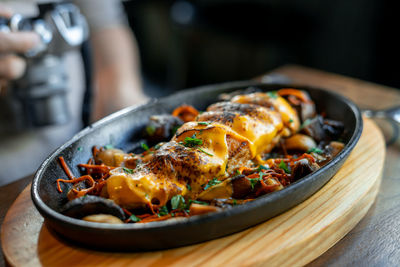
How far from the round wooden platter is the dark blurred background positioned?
3.79m

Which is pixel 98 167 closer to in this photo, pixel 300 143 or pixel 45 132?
pixel 300 143

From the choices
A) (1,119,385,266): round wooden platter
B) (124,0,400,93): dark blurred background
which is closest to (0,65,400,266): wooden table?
(1,119,385,266): round wooden platter

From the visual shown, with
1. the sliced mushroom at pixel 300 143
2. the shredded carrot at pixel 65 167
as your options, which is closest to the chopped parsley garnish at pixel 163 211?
the shredded carrot at pixel 65 167

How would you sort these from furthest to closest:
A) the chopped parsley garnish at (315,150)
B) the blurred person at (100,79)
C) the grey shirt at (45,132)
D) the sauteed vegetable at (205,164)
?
the blurred person at (100,79), the grey shirt at (45,132), the chopped parsley garnish at (315,150), the sauteed vegetable at (205,164)

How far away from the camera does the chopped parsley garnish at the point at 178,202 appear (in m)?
1.69

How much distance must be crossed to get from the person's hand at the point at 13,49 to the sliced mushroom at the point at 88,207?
152 cm

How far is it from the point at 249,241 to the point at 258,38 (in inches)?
212

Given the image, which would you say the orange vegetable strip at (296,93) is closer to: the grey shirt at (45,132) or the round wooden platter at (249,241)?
the round wooden platter at (249,241)

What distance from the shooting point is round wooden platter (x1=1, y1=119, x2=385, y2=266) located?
56.9 inches

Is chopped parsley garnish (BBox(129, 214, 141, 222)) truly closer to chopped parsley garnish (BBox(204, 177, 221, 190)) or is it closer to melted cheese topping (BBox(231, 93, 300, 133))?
chopped parsley garnish (BBox(204, 177, 221, 190))

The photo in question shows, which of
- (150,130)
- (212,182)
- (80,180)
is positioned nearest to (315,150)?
(212,182)

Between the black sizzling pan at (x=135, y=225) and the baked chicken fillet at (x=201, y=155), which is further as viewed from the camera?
the baked chicken fillet at (x=201, y=155)

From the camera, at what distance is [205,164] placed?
5.87ft

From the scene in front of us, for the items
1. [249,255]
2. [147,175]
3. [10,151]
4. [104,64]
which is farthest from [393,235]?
[104,64]
